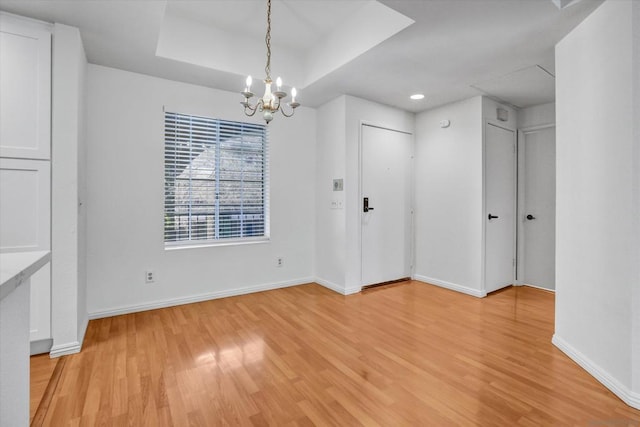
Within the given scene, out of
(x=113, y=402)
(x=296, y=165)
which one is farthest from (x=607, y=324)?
(x=296, y=165)

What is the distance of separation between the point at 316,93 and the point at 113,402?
3.58 metres

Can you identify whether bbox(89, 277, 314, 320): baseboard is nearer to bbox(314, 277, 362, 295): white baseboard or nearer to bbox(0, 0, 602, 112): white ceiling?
bbox(314, 277, 362, 295): white baseboard

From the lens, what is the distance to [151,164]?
3.37m

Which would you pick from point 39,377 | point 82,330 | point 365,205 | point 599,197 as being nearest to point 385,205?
point 365,205

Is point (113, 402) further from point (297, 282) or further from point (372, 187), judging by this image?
point (372, 187)

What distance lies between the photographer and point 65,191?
244cm

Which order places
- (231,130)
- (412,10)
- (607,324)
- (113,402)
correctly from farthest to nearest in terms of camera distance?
(231,130), (412,10), (607,324), (113,402)

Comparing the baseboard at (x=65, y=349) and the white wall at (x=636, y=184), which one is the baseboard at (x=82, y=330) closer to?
the baseboard at (x=65, y=349)

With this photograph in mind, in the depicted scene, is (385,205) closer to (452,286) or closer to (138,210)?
(452,286)

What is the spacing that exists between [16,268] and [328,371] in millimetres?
1838

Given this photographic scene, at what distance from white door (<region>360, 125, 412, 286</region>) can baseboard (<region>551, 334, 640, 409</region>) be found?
2133mm

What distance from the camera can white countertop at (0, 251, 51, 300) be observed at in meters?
0.82

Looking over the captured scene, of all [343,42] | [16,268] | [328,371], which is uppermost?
[343,42]

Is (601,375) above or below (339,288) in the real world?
below
